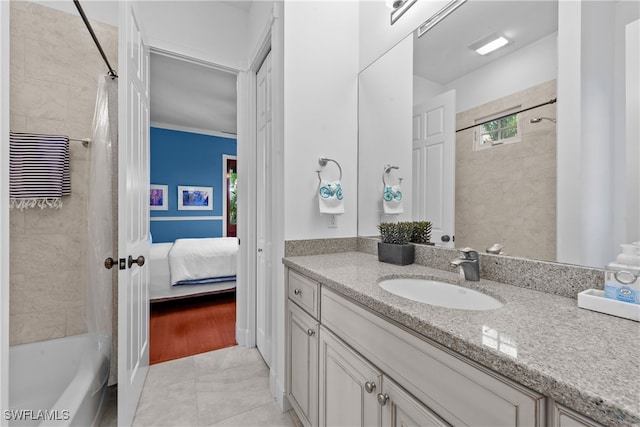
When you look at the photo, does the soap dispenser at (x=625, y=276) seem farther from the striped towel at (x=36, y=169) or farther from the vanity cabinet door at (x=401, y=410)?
the striped towel at (x=36, y=169)

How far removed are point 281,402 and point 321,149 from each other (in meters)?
1.51

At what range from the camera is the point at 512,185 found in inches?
41.6

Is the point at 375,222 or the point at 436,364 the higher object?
the point at 375,222

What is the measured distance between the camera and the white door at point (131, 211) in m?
1.34

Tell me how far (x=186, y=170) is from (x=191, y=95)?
1.86m

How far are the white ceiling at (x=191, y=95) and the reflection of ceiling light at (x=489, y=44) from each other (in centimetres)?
206

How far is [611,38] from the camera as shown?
816 mm

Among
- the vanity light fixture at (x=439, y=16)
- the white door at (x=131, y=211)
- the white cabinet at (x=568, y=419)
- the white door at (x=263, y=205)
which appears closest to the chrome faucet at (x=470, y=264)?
the white cabinet at (x=568, y=419)

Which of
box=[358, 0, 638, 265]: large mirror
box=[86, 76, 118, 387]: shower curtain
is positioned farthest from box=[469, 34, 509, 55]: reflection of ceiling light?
box=[86, 76, 118, 387]: shower curtain

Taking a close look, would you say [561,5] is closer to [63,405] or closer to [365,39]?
[365,39]

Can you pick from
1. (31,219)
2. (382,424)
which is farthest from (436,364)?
(31,219)

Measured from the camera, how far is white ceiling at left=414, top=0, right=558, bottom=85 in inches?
38.9

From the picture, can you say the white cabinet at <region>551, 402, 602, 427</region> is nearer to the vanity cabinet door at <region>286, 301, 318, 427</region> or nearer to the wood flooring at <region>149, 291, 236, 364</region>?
the vanity cabinet door at <region>286, 301, 318, 427</region>

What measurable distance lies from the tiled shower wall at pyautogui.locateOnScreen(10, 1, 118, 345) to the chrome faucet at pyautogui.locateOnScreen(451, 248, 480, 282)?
88.5 inches
